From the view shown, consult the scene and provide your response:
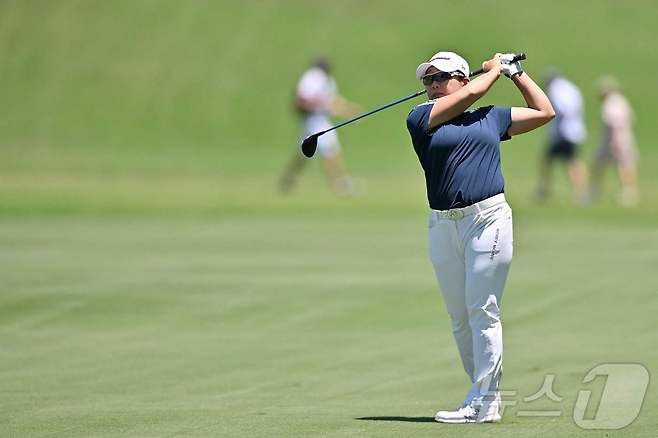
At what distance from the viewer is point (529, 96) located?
9062 millimetres

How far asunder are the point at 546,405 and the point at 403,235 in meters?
11.5

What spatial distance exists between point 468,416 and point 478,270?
2.75ft

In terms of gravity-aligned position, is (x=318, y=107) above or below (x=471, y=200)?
above

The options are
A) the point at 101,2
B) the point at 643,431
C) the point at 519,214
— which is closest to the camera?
the point at 643,431

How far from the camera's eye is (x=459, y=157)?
8812 mm

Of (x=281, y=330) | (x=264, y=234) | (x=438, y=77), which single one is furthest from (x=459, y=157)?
(x=264, y=234)

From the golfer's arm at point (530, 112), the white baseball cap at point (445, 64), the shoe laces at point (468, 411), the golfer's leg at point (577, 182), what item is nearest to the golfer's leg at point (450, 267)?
the shoe laces at point (468, 411)

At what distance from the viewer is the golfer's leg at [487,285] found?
28.9ft

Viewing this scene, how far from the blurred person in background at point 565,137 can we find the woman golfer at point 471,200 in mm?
17404

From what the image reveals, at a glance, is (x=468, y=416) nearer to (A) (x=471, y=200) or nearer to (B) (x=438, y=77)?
(A) (x=471, y=200)

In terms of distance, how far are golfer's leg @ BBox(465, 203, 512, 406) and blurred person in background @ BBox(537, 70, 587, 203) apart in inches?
691

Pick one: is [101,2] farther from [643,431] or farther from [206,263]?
[643,431]

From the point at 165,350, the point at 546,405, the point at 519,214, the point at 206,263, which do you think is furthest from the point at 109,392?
the point at 519,214

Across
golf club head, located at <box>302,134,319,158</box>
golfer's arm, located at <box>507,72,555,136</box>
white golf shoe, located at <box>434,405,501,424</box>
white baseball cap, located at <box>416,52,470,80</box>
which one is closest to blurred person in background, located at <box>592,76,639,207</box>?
golf club head, located at <box>302,134,319,158</box>
